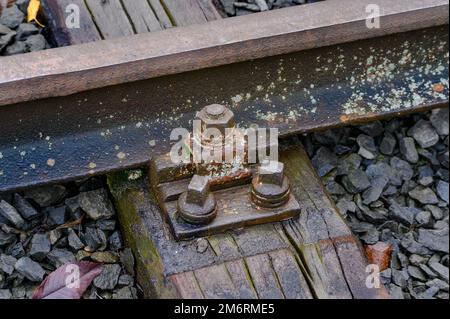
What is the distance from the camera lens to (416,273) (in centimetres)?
320

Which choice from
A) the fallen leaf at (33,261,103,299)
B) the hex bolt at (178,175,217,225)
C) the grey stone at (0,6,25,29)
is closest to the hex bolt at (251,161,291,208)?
the hex bolt at (178,175,217,225)

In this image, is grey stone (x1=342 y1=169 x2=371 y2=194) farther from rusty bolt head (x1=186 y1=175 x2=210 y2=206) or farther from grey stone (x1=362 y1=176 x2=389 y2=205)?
rusty bolt head (x1=186 y1=175 x2=210 y2=206)

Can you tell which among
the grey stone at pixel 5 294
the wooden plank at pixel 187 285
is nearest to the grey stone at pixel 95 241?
the grey stone at pixel 5 294

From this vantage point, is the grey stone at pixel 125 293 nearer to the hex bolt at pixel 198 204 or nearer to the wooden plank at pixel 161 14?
the hex bolt at pixel 198 204

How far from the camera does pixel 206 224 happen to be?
2957mm

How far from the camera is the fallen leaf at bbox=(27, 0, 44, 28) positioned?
3898mm

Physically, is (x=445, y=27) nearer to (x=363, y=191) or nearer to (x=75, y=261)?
(x=363, y=191)

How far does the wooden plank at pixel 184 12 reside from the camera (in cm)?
385

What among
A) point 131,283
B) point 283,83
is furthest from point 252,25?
point 131,283

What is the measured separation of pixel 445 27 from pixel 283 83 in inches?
30.5

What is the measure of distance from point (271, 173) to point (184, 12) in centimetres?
122

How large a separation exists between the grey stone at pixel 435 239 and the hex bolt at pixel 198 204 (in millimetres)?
884

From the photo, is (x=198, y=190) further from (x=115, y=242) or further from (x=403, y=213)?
(x=403, y=213)
